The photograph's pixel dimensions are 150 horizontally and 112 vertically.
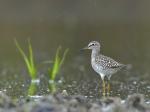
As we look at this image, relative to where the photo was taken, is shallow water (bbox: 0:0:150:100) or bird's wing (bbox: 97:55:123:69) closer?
bird's wing (bbox: 97:55:123:69)

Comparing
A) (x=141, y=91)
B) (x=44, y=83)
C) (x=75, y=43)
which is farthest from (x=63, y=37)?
(x=141, y=91)

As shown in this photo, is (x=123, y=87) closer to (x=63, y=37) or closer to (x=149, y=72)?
(x=149, y=72)

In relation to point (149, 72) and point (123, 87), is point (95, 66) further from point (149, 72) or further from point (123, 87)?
point (149, 72)

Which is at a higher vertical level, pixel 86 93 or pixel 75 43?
pixel 75 43

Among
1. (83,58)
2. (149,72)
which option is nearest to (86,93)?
(149,72)

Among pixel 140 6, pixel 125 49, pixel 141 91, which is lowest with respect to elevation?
pixel 141 91

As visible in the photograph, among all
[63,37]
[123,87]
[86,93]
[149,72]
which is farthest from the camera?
[63,37]

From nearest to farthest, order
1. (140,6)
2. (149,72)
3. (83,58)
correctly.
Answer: (149,72), (83,58), (140,6)

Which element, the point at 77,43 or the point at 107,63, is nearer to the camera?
the point at 107,63

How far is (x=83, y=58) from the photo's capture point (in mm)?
22188

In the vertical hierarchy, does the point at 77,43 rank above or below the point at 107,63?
above

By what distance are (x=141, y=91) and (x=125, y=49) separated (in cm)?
905

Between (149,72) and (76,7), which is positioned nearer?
(149,72)

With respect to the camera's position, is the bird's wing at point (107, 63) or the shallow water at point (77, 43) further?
the shallow water at point (77, 43)
